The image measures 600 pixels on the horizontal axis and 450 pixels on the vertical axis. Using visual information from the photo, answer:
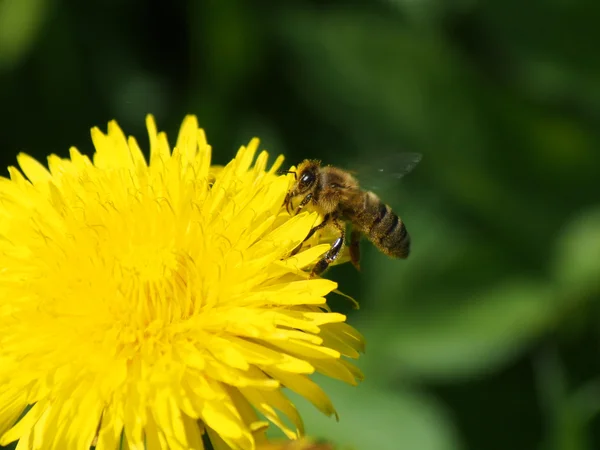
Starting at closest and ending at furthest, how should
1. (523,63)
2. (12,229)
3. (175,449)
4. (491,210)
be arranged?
(175,449) → (12,229) → (491,210) → (523,63)

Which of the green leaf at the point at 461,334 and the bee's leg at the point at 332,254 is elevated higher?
the green leaf at the point at 461,334

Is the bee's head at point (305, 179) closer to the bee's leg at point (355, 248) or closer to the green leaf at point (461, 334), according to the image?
the bee's leg at point (355, 248)

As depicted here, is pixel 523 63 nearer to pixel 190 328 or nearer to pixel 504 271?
pixel 504 271

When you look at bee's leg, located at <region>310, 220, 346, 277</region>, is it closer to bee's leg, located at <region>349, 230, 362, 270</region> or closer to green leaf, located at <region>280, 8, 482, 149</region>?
bee's leg, located at <region>349, 230, 362, 270</region>

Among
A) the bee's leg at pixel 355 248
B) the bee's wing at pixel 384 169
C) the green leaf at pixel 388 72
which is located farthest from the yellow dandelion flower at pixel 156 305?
the green leaf at pixel 388 72

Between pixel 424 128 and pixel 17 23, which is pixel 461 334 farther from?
pixel 17 23

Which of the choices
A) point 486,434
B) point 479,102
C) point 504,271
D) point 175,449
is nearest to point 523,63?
point 479,102

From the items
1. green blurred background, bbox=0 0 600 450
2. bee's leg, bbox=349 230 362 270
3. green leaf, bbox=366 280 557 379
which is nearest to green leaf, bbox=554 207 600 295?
green blurred background, bbox=0 0 600 450
